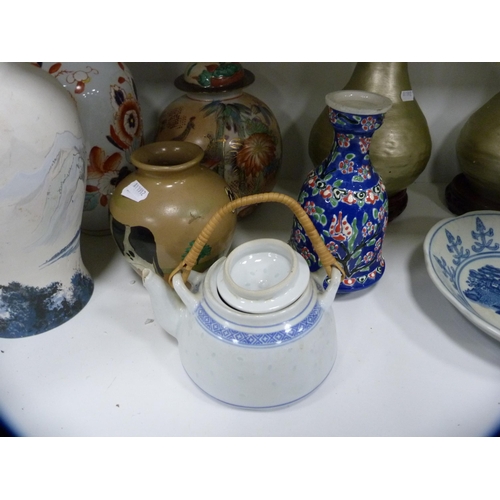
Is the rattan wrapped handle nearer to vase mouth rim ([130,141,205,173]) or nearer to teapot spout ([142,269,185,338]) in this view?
teapot spout ([142,269,185,338])

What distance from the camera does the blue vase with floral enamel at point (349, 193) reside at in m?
0.64

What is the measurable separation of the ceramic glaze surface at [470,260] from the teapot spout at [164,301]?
0.35 m

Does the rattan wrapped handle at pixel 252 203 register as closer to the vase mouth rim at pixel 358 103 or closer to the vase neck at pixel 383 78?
the vase mouth rim at pixel 358 103

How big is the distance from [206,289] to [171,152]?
0.25 meters

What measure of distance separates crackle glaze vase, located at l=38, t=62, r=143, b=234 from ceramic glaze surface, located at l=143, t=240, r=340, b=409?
28cm

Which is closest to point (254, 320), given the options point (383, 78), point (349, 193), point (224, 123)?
point (349, 193)

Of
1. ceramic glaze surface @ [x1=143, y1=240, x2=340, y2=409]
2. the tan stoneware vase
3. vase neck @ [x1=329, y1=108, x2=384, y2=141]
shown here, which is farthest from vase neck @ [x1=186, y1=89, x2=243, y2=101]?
ceramic glaze surface @ [x1=143, y1=240, x2=340, y2=409]

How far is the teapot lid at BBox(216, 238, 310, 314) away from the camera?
1.74ft

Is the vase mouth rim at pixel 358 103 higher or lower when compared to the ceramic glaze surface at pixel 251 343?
higher

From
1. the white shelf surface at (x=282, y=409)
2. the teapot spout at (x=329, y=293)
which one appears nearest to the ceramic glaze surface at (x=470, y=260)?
the white shelf surface at (x=282, y=409)

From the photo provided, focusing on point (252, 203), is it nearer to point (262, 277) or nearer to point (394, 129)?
point (262, 277)

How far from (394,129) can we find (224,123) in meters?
0.27

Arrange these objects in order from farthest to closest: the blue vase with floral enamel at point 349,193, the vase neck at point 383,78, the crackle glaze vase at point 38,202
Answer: the vase neck at point 383,78 < the blue vase with floral enamel at point 349,193 < the crackle glaze vase at point 38,202

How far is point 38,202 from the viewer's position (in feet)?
1.88
